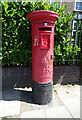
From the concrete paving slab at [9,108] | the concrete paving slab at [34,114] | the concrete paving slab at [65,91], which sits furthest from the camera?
the concrete paving slab at [65,91]

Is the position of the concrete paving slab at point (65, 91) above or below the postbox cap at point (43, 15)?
below

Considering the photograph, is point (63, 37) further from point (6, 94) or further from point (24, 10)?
point (6, 94)

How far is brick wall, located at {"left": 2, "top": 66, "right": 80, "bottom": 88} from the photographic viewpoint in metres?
4.03

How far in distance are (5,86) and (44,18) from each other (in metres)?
2.55

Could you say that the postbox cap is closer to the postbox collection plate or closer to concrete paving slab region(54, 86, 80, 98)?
the postbox collection plate

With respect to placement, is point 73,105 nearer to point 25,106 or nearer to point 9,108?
point 25,106

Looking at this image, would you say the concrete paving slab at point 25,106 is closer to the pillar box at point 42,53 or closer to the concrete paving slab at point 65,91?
the pillar box at point 42,53

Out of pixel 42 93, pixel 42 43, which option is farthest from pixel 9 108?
pixel 42 43

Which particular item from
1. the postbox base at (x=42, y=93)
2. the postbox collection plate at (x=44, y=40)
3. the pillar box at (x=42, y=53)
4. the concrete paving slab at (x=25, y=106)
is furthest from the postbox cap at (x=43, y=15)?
the concrete paving slab at (x=25, y=106)

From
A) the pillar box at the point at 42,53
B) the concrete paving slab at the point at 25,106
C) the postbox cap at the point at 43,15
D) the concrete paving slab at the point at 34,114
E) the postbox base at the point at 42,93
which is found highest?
the postbox cap at the point at 43,15

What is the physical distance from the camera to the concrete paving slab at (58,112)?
2.70 meters

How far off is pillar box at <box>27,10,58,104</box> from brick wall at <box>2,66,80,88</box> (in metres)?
0.95

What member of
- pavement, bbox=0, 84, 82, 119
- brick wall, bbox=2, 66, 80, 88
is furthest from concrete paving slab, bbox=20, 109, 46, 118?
brick wall, bbox=2, 66, 80, 88

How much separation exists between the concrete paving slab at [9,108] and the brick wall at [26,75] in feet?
3.04
